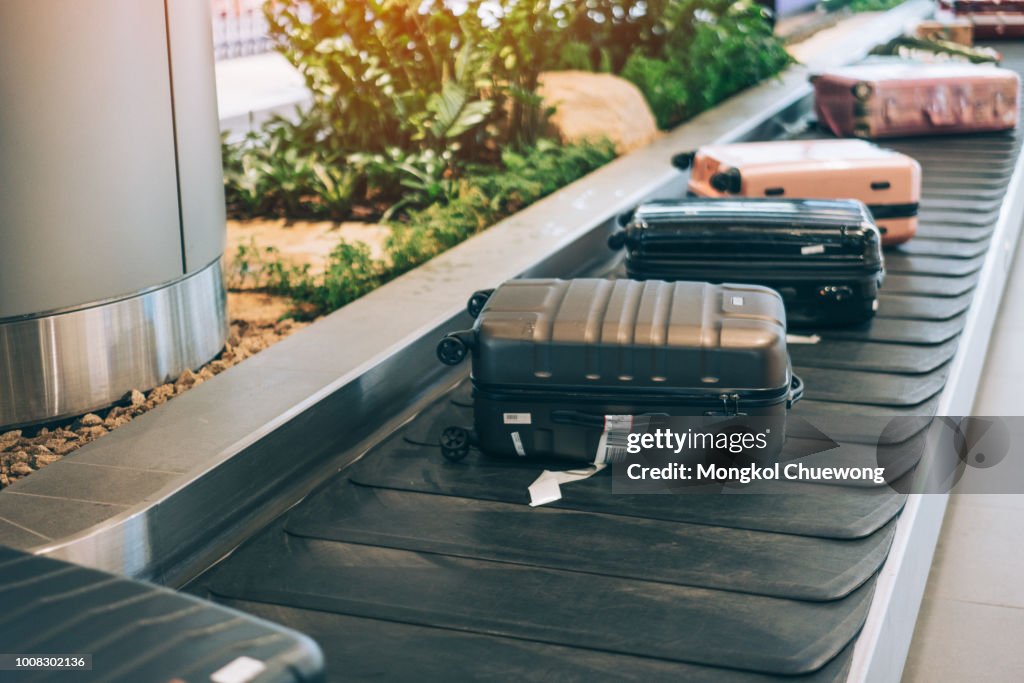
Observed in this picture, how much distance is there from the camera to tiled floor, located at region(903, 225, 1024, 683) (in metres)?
2.64

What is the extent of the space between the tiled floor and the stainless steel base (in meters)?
2.18

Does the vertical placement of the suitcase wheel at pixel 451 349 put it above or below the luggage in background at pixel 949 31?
below

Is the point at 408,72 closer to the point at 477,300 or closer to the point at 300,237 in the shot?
the point at 300,237

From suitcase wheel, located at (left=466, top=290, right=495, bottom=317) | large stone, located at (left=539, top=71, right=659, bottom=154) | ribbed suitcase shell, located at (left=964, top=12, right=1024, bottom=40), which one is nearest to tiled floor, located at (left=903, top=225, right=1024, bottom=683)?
suitcase wheel, located at (left=466, top=290, right=495, bottom=317)

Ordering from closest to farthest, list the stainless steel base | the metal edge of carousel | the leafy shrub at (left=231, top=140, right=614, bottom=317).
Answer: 1. the metal edge of carousel
2. the stainless steel base
3. the leafy shrub at (left=231, top=140, right=614, bottom=317)

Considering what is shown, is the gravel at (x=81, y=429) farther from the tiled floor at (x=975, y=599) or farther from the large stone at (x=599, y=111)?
the large stone at (x=599, y=111)

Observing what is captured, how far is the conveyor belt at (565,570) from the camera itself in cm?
200

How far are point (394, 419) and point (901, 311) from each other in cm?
183

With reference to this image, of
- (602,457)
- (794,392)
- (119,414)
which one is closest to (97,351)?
(119,414)

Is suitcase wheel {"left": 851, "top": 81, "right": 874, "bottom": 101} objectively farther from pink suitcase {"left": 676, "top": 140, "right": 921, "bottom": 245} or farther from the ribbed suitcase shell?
the ribbed suitcase shell

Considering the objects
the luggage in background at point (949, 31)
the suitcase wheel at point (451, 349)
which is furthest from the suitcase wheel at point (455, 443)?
the luggage in background at point (949, 31)

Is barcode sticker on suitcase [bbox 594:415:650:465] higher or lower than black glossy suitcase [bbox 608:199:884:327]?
lower

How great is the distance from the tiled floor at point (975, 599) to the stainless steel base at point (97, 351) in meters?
2.18

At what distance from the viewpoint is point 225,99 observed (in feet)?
37.5
